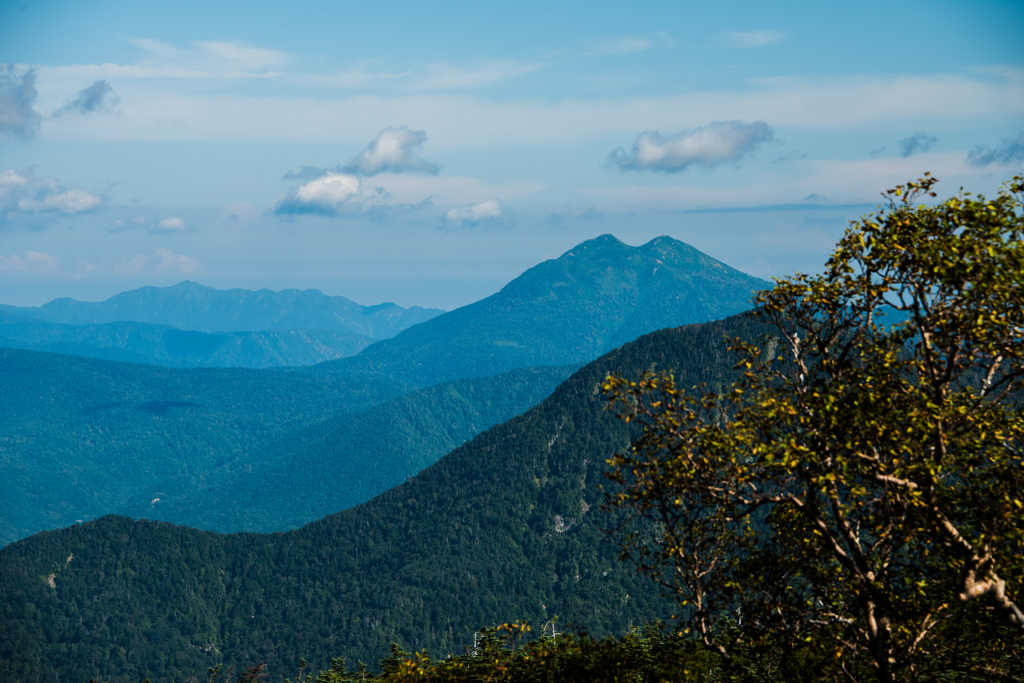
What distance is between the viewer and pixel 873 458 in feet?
73.4

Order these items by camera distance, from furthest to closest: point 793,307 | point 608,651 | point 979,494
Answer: point 608,651 < point 793,307 < point 979,494

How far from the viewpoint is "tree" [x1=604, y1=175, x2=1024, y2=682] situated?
22.2 meters

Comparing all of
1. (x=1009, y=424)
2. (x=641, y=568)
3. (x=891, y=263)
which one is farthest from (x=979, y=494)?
(x=641, y=568)

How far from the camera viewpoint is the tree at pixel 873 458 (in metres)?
22.2

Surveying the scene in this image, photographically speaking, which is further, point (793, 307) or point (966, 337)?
point (793, 307)

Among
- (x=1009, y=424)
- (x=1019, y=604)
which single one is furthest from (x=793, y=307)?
(x=1019, y=604)

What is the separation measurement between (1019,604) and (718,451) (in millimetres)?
12113

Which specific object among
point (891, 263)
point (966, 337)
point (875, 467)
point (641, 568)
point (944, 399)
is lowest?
point (641, 568)

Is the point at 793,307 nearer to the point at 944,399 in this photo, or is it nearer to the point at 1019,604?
the point at 944,399

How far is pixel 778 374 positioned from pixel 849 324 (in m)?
2.88

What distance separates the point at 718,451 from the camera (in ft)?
77.1

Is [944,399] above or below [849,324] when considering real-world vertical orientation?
below

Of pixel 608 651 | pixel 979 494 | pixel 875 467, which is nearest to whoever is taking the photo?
pixel 875 467

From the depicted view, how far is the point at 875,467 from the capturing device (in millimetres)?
21969
